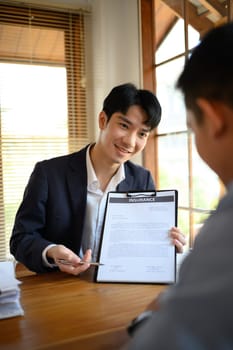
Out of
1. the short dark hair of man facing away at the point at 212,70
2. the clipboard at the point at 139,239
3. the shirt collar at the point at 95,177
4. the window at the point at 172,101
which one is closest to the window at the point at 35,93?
the window at the point at 172,101

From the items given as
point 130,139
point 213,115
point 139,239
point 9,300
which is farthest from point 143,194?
point 213,115

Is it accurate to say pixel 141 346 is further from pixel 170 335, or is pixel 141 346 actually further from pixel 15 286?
pixel 15 286

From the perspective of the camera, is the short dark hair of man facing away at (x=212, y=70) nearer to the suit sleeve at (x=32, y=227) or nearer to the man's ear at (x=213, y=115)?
the man's ear at (x=213, y=115)

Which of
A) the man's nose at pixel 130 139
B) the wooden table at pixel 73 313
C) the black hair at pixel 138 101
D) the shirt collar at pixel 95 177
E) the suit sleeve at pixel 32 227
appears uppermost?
the black hair at pixel 138 101

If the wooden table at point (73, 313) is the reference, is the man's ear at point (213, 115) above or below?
above

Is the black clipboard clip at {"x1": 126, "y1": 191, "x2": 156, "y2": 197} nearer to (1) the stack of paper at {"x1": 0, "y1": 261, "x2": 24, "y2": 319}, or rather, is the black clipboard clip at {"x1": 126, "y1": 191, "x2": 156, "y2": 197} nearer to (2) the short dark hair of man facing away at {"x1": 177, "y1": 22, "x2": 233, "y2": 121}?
(1) the stack of paper at {"x1": 0, "y1": 261, "x2": 24, "y2": 319}

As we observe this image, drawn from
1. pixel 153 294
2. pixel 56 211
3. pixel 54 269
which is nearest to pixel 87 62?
pixel 56 211

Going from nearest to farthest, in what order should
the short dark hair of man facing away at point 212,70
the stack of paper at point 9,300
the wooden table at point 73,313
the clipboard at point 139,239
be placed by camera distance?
1. the short dark hair of man facing away at point 212,70
2. the wooden table at point 73,313
3. the stack of paper at point 9,300
4. the clipboard at point 139,239

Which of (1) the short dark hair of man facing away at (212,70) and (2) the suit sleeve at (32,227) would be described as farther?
(2) the suit sleeve at (32,227)

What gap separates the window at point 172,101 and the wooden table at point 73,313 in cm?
91

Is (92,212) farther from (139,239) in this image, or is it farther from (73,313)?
(73,313)

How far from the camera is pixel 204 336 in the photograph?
0.37 meters

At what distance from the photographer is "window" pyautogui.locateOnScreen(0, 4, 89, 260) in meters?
2.41

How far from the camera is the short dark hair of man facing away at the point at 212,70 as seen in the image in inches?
17.9
